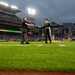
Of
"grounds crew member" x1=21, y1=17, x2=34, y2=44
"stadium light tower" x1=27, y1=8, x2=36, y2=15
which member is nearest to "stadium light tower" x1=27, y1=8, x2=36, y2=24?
"stadium light tower" x1=27, y1=8, x2=36, y2=15

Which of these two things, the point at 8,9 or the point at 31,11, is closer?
the point at 31,11

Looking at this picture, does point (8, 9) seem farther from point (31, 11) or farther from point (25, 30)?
point (25, 30)

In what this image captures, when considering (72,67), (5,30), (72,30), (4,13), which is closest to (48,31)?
(72,67)

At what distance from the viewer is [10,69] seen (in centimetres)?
479

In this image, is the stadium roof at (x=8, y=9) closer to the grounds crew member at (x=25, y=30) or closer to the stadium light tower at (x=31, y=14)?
the stadium light tower at (x=31, y=14)

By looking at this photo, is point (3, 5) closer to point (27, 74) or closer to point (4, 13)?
point (4, 13)

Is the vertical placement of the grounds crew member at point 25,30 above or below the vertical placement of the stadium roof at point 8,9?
below

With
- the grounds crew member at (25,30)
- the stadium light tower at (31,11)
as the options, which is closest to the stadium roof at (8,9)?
the stadium light tower at (31,11)

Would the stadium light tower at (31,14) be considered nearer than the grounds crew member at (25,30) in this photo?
No

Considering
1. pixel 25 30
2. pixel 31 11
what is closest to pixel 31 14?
pixel 31 11

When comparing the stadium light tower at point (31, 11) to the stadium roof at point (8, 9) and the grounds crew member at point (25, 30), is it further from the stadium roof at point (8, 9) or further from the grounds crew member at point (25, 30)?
the grounds crew member at point (25, 30)

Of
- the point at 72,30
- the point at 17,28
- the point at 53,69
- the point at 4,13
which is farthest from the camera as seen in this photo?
the point at 72,30

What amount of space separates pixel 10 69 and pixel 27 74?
1.71 ft

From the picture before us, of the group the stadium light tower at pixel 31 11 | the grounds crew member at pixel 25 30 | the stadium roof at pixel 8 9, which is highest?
the stadium roof at pixel 8 9
